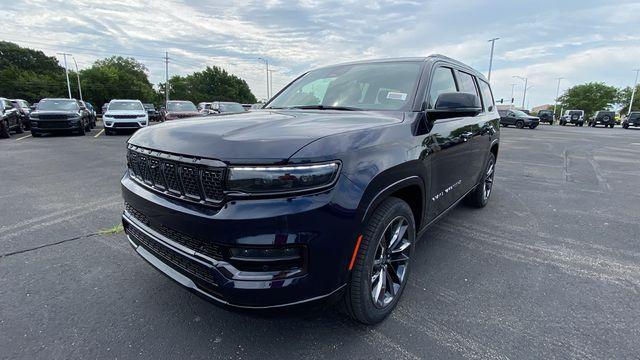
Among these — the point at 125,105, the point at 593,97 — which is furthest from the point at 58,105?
the point at 593,97

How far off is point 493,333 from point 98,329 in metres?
2.57

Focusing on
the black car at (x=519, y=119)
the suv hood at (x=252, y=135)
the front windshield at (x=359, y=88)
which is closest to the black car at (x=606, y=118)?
the black car at (x=519, y=119)

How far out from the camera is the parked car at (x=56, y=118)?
44.9 feet

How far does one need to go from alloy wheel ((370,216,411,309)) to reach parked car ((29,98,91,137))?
16075 millimetres

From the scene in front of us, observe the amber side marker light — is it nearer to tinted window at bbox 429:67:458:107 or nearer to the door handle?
tinted window at bbox 429:67:458:107

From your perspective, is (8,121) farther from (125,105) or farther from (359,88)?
(359,88)

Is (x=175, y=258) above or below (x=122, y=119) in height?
below

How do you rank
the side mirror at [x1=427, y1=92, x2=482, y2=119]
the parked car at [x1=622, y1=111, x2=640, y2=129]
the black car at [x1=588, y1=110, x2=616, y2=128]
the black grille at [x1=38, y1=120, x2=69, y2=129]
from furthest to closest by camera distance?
the black car at [x1=588, y1=110, x2=616, y2=128] → the parked car at [x1=622, y1=111, x2=640, y2=129] → the black grille at [x1=38, y1=120, x2=69, y2=129] → the side mirror at [x1=427, y1=92, x2=482, y2=119]

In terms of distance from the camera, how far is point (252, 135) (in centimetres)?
186

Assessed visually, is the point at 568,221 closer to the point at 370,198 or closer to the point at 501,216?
the point at 501,216

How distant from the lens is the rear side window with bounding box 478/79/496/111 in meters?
4.70

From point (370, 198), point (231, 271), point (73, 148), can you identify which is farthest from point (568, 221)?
point (73, 148)

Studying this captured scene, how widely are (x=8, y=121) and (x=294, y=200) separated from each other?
57.2ft

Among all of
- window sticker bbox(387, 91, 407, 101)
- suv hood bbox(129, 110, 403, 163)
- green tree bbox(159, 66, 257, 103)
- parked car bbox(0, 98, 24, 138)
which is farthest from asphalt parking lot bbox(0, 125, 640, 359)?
green tree bbox(159, 66, 257, 103)
